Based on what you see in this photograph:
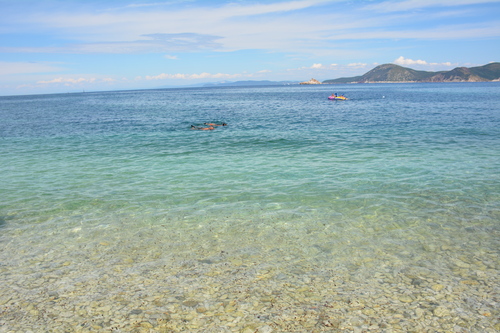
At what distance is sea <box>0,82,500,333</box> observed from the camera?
24.8ft

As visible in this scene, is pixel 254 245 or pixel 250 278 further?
pixel 254 245

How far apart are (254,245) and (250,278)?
6.70 ft

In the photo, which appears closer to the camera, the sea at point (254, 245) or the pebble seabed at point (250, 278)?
the pebble seabed at point (250, 278)

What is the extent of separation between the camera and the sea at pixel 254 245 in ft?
24.8

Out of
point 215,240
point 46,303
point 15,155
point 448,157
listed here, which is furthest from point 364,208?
point 15,155

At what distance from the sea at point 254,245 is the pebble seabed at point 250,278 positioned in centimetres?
4

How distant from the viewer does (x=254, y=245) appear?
11055mm

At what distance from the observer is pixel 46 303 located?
807 cm

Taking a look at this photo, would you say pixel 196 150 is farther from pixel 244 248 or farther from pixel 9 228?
pixel 244 248

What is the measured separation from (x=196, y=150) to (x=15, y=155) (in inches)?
555

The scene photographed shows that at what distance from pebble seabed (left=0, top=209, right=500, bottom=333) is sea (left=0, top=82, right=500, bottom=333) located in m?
0.04

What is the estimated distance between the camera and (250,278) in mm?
9055

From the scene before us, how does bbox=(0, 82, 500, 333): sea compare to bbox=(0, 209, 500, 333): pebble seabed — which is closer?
bbox=(0, 209, 500, 333): pebble seabed

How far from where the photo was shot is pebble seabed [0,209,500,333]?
734 cm
